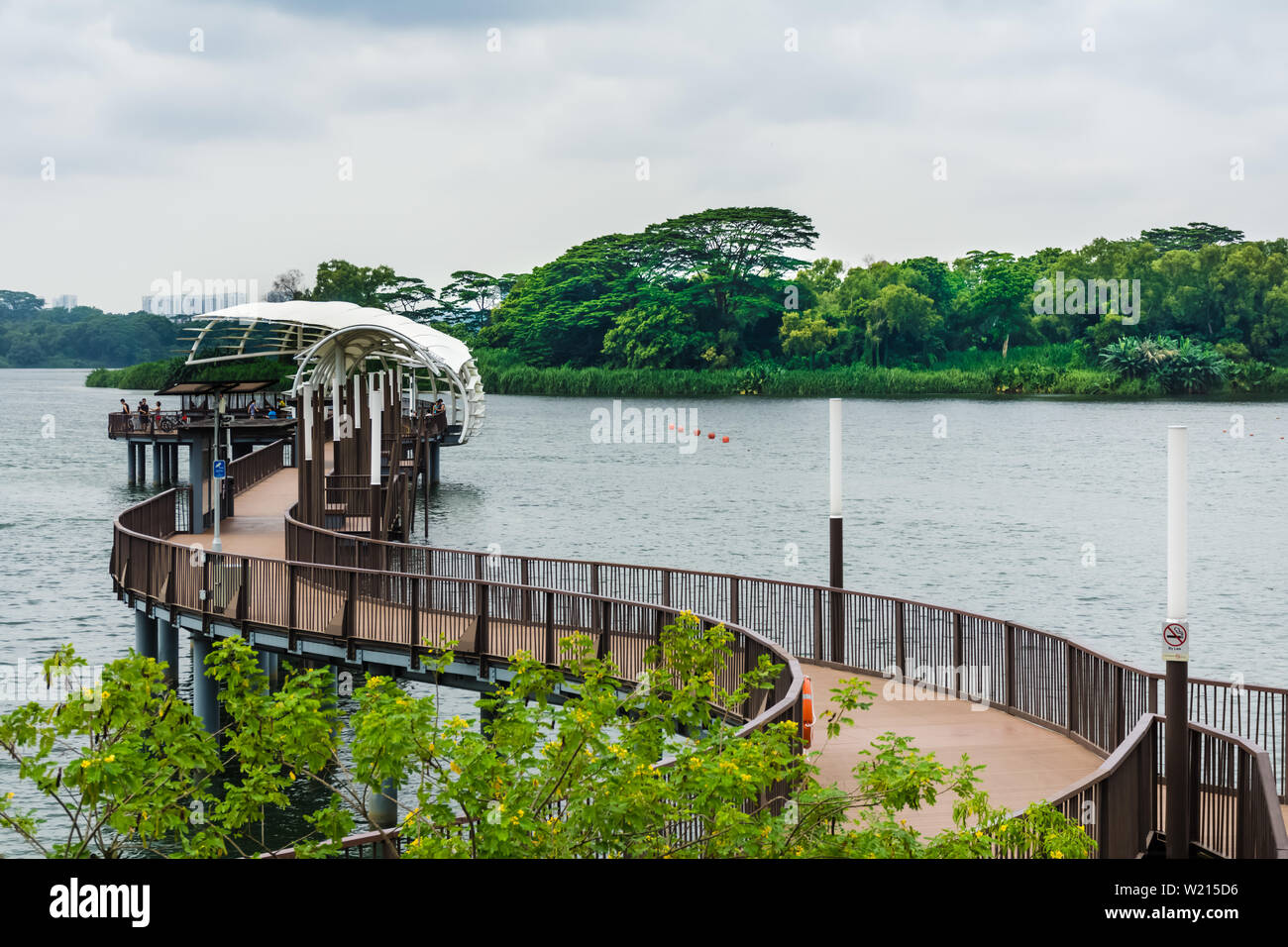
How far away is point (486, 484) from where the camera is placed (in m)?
64.6

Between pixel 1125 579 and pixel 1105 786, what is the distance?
1236 inches

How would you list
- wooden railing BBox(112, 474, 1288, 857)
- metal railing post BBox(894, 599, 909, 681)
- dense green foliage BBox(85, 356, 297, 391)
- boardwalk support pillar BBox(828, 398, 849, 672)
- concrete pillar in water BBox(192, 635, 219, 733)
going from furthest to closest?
dense green foliage BBox(85, 356, 297, 391), concrete pillar in water BBox(192, 635, 219, 733), boardwalk support pillar BBox(828, 398, 849, 672), metal railing post BBox(894, 599, 909, 681), wooden railing BBox(112, 474, 1288, 857)

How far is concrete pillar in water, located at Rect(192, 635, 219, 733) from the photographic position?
70.1ft

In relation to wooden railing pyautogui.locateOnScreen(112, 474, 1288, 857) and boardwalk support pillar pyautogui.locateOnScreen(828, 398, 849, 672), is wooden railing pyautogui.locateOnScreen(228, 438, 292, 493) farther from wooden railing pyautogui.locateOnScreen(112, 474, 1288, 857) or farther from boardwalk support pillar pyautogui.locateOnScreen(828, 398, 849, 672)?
boardwalk support pillar pyautogui.locateOnScreen(828, 398, 849, 672)

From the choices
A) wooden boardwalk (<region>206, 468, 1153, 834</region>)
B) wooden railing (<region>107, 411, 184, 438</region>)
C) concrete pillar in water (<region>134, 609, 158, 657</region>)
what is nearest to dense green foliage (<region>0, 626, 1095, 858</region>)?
wooden boardwalk (<region>206, 468, 1153, 834</region>)

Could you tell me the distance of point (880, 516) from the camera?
54500 millimetres

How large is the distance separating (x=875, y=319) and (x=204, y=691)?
4828 inches

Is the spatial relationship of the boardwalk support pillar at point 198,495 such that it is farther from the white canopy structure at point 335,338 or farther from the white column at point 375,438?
the white column at point 375,438

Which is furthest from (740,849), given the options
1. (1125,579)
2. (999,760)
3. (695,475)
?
(695,475)

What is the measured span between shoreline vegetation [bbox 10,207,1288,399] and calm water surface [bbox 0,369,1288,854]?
23.9m

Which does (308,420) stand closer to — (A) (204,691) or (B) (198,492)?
(B) (198,492)

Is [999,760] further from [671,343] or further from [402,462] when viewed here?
[671,343]

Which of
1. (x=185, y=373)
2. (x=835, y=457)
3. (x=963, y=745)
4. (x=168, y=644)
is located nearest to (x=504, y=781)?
(x=963, y=745)
